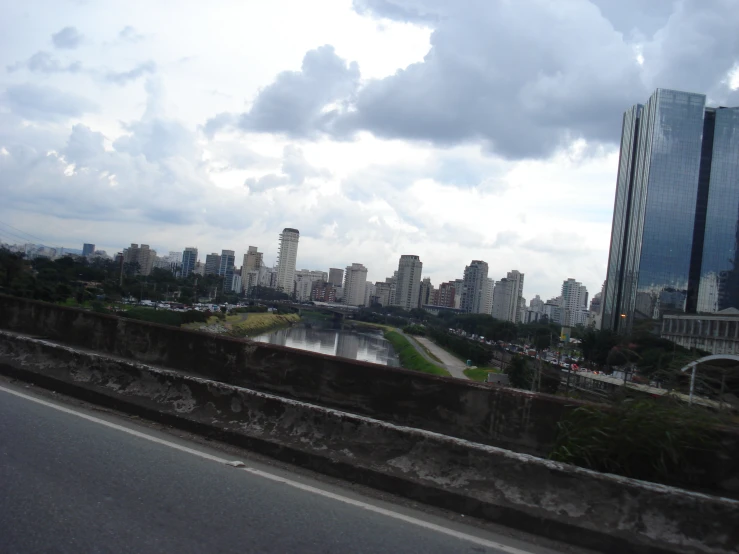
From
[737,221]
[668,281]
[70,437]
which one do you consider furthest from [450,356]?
[70,437]

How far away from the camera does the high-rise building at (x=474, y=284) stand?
183 m

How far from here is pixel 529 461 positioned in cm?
501

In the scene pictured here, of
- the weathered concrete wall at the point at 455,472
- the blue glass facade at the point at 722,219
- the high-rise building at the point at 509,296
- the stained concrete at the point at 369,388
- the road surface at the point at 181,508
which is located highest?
the blue glass facade at the point at 722,219

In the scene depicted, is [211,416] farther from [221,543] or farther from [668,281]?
[668,281]

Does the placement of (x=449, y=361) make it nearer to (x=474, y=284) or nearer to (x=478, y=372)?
(x=478, y=372)

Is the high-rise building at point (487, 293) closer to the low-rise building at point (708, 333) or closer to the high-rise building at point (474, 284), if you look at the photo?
A: the high-rise building at point (474, 284)

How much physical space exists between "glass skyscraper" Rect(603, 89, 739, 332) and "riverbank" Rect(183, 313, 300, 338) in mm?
52807

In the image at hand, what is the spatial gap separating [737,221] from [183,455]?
359ft

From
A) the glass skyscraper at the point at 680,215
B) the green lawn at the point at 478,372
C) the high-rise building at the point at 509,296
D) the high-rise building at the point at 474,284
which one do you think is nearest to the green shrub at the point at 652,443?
the green lawn at the point at 478,372

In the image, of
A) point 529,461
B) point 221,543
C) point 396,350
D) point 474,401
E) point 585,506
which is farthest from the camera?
point 396,350

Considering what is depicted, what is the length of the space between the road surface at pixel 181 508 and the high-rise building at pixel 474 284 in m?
177

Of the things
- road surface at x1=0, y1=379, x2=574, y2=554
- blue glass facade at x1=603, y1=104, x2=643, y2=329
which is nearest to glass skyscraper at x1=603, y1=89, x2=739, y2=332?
blue glass facade at x1=603, y1=104, x2=643, y2=329

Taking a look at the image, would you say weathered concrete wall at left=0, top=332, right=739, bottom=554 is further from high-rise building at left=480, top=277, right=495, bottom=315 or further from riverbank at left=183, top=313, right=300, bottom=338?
high-rise building at left=480, top=277, right=495, bottom=315

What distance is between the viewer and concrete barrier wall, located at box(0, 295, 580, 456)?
6.19m
